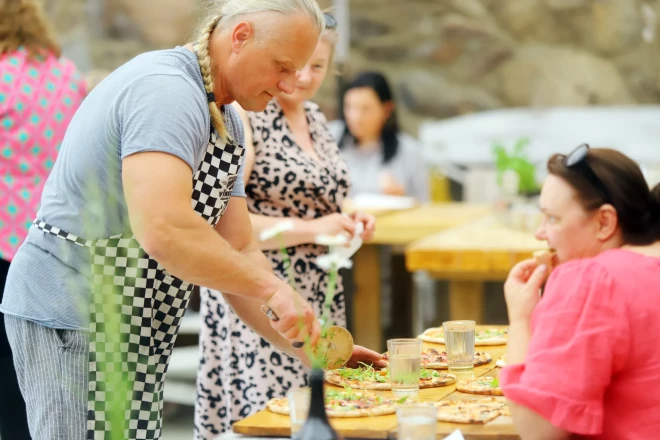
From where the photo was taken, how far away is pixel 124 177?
1.75 metres

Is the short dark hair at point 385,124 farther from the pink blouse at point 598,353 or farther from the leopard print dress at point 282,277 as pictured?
the pink blouse at point 598,353

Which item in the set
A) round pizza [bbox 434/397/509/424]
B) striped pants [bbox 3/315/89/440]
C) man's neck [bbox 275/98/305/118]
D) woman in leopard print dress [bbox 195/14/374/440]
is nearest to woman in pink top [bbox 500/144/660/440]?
round pizza [bbox 434/397/509/424]

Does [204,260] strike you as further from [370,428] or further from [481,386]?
[481,386]

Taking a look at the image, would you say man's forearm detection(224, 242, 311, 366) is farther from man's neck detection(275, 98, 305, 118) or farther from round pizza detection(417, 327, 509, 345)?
man's neck detection(275, 98, 305, 118)

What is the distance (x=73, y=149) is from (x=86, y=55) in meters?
7.07

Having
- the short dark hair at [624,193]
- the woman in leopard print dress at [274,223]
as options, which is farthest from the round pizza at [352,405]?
the woman in leopard print dress at [274,223]

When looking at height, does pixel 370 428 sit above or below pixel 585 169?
below

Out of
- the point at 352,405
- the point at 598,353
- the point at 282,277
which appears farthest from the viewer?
the point at 282,277

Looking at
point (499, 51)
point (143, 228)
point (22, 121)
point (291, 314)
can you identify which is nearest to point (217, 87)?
point (143, 228)

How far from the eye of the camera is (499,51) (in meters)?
7.99

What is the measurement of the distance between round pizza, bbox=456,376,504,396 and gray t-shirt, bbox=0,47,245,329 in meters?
0.69

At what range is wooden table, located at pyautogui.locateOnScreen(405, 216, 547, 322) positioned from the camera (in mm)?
3842

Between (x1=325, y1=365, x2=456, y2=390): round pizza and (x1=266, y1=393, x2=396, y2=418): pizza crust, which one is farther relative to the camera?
(x1=325, y1=365, x2=456, y2=390): round pizza

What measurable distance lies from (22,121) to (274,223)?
0.98 metres
